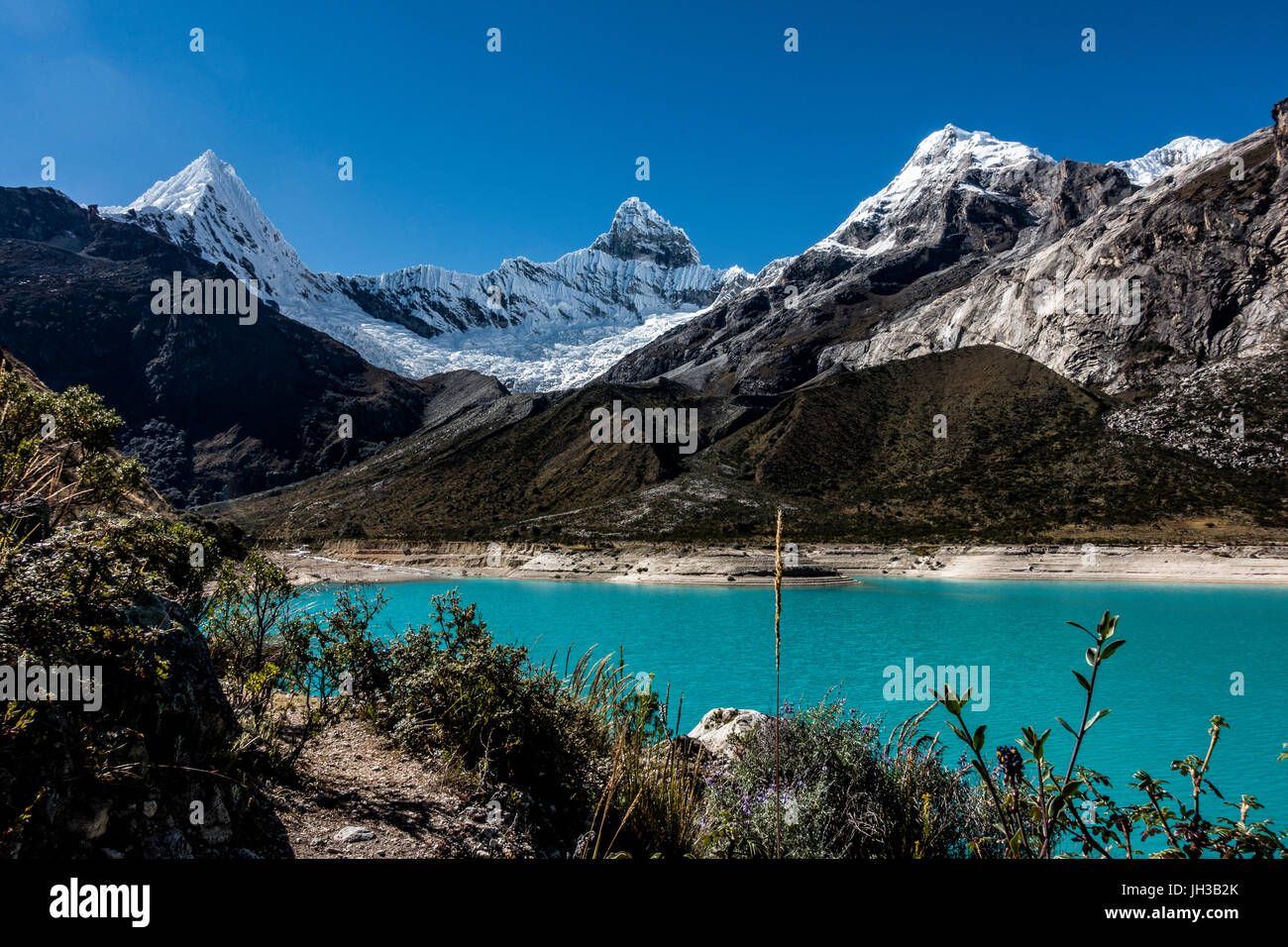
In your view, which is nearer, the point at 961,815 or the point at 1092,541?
the point at 961,815

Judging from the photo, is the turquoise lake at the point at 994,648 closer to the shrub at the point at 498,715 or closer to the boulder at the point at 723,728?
the shrub at the point at 498,715

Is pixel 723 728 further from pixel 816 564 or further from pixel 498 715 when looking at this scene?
pixel 816 564

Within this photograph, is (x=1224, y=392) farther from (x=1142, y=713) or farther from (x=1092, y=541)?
(x=1142, y=713)

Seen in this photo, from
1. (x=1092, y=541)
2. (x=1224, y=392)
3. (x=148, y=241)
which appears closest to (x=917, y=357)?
(x=1224, y=392)

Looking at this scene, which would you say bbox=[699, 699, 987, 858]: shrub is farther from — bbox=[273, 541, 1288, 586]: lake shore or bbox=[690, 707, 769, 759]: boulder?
bbox=[273, 541, 1288, 586]: lake shore

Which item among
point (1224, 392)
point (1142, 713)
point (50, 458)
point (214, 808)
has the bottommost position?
point (1142, 713)

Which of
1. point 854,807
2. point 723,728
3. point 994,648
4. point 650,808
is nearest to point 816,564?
point 994,648

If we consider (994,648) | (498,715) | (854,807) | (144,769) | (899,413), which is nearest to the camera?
(144,769)
